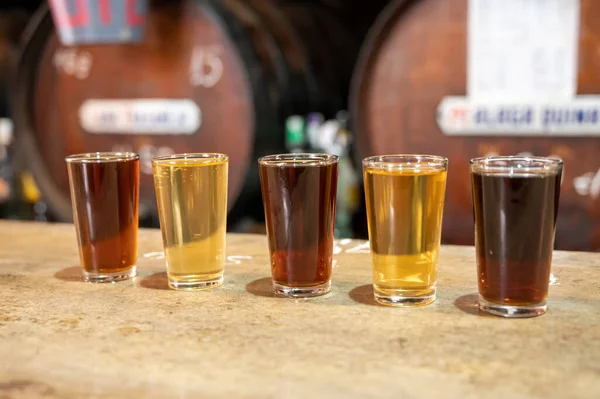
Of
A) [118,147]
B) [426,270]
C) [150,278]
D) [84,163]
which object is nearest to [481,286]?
[426,270]

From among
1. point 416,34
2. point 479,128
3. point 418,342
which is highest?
point 416,34

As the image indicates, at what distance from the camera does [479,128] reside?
171 cm

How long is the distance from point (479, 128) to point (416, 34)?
281 mm

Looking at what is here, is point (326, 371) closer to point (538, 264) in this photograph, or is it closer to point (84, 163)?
point (538, 264)

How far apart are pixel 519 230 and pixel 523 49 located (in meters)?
0.92

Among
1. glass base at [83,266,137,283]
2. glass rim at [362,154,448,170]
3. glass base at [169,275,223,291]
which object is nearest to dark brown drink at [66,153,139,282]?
glass base at [83,266,137,283]

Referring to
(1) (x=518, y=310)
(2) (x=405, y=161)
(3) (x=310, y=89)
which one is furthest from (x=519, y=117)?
(1) (x=518, y=310)

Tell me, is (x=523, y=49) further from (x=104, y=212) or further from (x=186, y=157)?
(x=104, y=212)

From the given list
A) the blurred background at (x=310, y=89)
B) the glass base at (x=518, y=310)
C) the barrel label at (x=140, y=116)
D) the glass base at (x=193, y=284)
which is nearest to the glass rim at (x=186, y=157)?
the glass base at (x=193, y=284)

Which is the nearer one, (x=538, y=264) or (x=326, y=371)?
(x=326, y=371)

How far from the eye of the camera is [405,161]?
0.96 m

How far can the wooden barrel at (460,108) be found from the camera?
63.6 inches

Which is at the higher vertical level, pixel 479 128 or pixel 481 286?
pixel 479 128

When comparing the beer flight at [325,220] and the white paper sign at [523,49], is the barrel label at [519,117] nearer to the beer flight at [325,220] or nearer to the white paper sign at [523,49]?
the white paper sign at [523,49]
